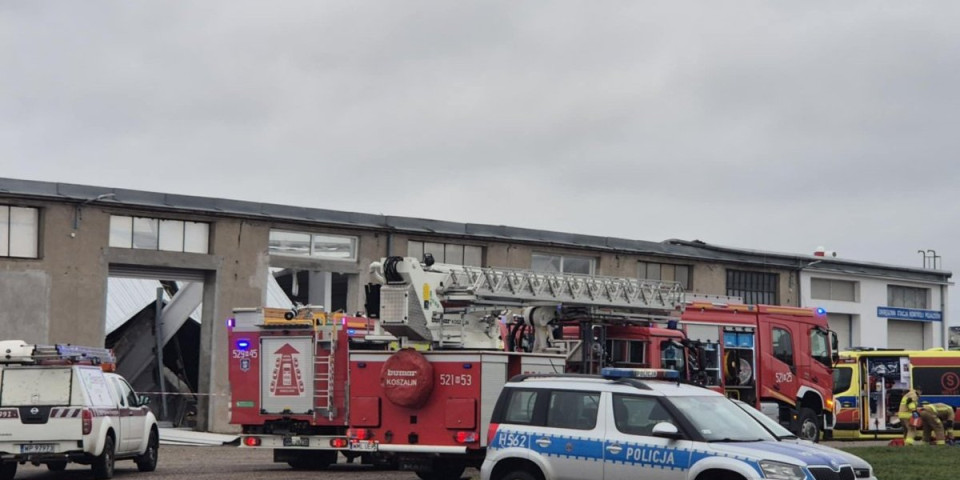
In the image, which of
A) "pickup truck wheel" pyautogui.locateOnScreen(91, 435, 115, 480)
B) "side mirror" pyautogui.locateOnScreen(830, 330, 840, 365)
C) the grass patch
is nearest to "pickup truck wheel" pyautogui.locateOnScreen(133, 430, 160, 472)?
"pickup truck wheel" pyautogui.locateOnScreen(91, 435, 115, 480)

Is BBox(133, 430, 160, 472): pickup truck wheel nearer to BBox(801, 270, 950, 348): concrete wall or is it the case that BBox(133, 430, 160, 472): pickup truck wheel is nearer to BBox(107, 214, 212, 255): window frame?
BBox(107, 214, 212, 255): window frame

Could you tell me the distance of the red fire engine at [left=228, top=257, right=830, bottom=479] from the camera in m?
18.8

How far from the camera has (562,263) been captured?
138ft

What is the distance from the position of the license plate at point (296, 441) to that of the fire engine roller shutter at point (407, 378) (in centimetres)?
267

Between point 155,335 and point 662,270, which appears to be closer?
point 155,335

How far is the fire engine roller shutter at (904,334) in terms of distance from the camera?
53.2 m

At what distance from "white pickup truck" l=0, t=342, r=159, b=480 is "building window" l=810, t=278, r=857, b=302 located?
33860 millimetres

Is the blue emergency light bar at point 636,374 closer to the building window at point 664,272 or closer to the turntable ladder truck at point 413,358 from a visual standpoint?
the turntable ladder truck at point 413,358

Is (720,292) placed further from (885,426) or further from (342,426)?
(342,426)

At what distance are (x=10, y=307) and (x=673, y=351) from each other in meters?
16.2

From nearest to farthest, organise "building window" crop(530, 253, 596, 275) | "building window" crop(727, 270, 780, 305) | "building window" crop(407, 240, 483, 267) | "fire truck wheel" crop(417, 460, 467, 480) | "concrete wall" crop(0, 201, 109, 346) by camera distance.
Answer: "fire truck wheel" crop(417, 460, 467, 480), "concrete wall" crop(0, 201, 109, 346), "building window" crop(407, 240, 483, 267), "building window" crop(530, 253, 596, 275), "building window" crop(727, 270, 780, 305)

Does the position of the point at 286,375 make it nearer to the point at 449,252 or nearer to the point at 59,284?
the point at 59,284

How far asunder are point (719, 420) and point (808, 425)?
1681cm

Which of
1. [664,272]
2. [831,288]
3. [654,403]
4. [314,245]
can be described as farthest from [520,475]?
[831,288]
